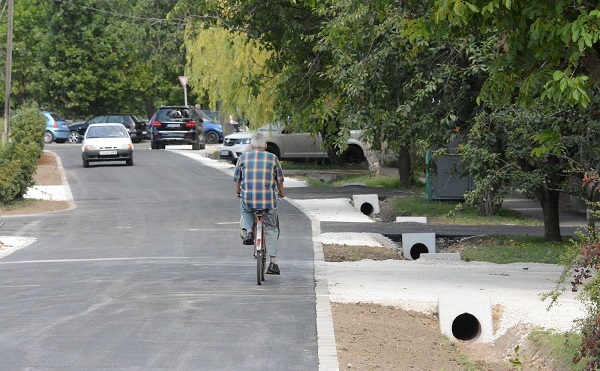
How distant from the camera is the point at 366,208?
25.2 metres

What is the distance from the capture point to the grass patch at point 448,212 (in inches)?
873

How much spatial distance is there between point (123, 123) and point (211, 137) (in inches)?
183

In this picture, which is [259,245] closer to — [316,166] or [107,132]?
[316,166]

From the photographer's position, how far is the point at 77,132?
59.0 metres

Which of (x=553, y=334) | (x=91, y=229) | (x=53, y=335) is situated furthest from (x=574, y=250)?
(x=91, y=229)

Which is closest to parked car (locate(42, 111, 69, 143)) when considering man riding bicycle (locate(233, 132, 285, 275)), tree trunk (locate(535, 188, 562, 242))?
tree trunk (locate(535, 188, 562, 242))

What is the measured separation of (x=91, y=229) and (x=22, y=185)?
19.5 feet

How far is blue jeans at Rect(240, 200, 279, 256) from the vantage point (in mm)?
12531

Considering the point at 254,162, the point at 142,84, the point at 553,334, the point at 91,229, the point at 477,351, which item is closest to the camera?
the point at 553,334

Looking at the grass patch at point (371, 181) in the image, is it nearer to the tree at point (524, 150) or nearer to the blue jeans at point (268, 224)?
the tree at point (524, 150)

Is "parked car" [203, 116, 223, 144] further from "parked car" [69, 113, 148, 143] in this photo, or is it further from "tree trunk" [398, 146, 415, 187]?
"tree trunk" [398, 146, 415, 187]

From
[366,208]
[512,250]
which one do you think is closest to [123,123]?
[366,208]

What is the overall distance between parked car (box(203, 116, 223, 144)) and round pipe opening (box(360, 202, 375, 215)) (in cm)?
2973

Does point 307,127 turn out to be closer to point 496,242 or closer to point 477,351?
point 496,242
